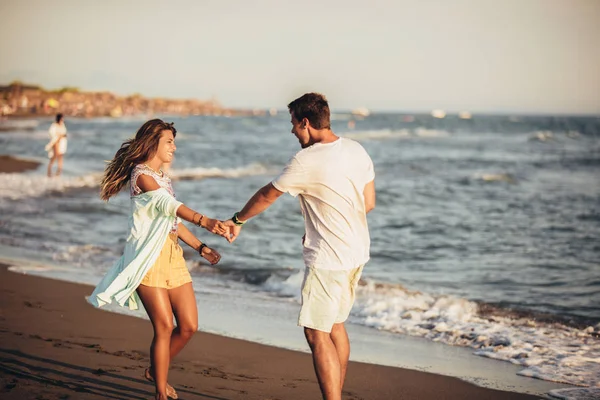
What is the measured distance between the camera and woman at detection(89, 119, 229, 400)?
4.47 meters

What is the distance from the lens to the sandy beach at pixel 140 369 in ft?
A: 16.5

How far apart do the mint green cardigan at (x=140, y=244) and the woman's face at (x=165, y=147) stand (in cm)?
26

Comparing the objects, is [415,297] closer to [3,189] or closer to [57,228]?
[57,228]

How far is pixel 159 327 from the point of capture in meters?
4.54

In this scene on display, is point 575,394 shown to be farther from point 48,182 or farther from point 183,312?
point 48,182

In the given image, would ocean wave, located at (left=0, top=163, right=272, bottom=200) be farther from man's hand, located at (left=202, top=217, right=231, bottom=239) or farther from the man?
the man

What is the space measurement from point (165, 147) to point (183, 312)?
1051 mm

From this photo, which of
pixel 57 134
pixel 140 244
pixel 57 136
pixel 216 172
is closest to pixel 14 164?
pixel 57 136

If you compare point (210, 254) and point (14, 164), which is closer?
point (210, 254)

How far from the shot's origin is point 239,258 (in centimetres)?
1108

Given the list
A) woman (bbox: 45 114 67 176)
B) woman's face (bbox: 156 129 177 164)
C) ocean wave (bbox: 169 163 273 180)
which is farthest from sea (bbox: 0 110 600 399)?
woman's face (bbox: 156 129 177 164)

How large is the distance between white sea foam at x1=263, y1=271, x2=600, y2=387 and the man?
2542 millimetres

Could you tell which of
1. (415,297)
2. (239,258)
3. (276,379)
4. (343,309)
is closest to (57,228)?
(239,258)

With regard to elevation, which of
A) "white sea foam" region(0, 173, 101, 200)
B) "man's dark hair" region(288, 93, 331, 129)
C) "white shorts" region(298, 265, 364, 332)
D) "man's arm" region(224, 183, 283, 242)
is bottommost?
"white sea foam" region(0, 173, 101, 200)
